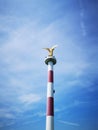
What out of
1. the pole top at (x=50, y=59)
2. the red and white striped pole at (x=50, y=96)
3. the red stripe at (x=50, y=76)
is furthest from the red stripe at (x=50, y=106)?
the pole top at (x=50, y=59)

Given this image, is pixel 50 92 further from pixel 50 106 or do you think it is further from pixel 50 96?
pixel 50 106

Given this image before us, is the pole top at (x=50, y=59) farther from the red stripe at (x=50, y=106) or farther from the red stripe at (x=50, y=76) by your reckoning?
the red stripe at (x=50, y=106)

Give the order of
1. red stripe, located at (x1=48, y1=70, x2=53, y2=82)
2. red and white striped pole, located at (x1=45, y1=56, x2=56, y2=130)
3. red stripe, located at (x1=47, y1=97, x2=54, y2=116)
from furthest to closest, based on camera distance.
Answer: red stripe, located at (x1=48, y1=70, x2=53, y2=82), red stripe, located at (x1=47, y1=97, x2=54, y2=116), red and white striped pole, located at (x1=45, y1=56, x2=56, y2=130)

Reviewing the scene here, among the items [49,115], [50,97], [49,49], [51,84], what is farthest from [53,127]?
[49,49]

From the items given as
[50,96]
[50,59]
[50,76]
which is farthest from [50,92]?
[50,59]

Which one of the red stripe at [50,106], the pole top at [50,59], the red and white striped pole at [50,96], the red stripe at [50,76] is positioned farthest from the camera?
the pole top at [50,59]

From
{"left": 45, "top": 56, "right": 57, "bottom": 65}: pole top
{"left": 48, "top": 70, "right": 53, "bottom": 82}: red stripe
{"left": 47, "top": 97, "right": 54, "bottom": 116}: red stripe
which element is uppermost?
{"left": 45, "top": 56, "right": 57, "bottom": 65}: pole top

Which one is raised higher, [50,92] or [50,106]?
[50,92]

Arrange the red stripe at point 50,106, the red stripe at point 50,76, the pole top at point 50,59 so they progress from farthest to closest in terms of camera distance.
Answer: the pole top at point 50,59 → the red stripe at point 50,76 → the red stripe at point 50,106

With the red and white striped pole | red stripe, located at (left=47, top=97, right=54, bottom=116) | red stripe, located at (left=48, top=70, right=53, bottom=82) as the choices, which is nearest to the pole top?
the red and white striped pole

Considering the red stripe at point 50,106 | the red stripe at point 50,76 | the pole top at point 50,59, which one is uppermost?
the pole top at point 50,59

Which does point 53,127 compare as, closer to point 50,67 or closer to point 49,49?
point 50,67

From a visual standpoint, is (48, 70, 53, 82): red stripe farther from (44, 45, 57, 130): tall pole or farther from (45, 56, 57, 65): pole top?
(45, 56, 57, 65): pole top

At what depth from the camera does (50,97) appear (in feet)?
40.8
